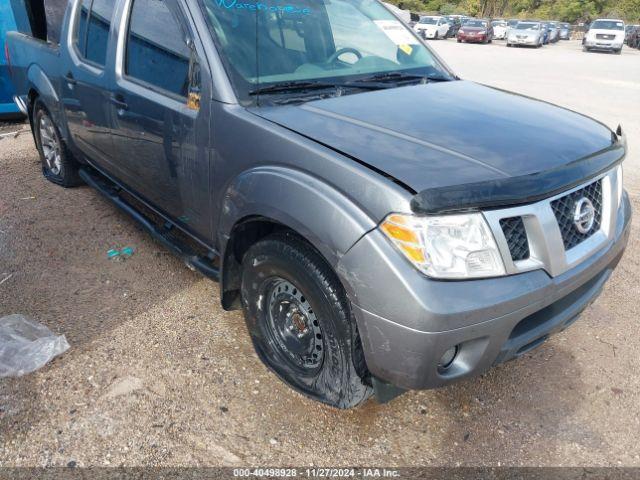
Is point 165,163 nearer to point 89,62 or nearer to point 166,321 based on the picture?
point 166,321

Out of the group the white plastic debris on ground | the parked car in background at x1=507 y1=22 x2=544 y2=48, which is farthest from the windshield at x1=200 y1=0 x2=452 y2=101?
the parked car in background at x1=507 y1=22 x2=544 y2=48

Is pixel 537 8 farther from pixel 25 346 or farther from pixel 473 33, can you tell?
Result: pixel 25 346

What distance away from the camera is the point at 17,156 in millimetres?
6152

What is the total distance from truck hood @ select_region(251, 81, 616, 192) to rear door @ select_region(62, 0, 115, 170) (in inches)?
63.1

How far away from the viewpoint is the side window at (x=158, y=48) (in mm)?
2729

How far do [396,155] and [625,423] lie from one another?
1657mm

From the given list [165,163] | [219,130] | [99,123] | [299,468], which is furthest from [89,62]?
[299,468]

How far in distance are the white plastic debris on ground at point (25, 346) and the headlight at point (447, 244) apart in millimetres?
1928

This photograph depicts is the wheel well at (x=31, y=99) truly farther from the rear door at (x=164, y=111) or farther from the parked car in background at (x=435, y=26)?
the parked car in background at (x=435, y=26)

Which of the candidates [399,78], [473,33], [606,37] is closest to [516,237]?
[399,78]

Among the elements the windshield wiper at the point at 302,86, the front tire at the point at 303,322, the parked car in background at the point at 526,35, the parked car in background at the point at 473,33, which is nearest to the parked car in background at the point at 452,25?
the parked car in background at the point at 473,33

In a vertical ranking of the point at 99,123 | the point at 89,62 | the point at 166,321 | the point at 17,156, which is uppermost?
the point at 89,62

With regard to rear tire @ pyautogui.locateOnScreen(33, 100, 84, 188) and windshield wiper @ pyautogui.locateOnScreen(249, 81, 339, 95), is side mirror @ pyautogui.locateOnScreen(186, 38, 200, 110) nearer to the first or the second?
windshield wiper @ pyautogui.locateOnScreen(249, 81, 339, 95)

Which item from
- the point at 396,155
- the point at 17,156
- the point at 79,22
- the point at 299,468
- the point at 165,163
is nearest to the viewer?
the point at 396,155
